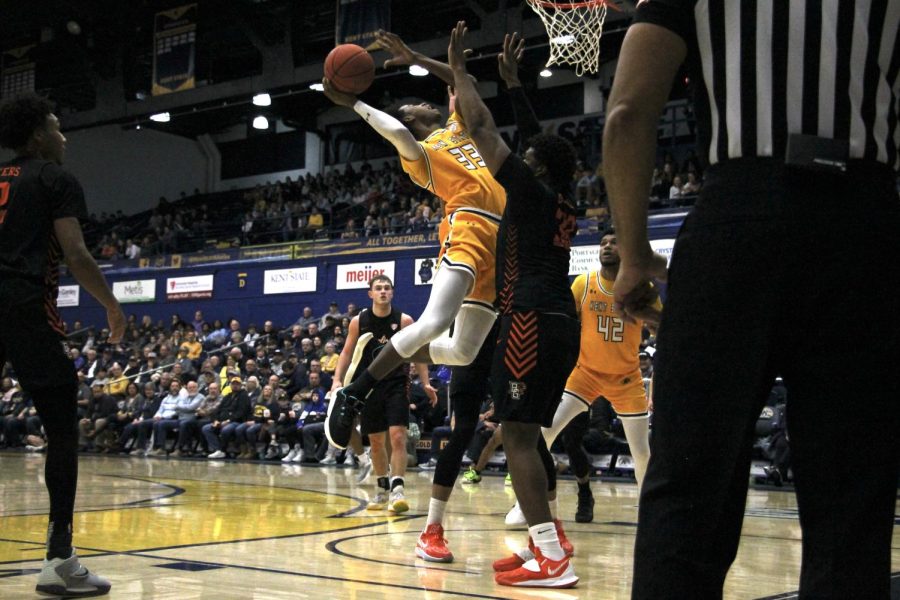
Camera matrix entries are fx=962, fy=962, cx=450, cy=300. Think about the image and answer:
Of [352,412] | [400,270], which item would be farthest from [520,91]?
[400,270]

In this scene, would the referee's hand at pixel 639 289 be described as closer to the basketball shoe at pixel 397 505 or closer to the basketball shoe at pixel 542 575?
the basketball shoe at pixel 542 575

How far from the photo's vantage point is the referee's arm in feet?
5.84

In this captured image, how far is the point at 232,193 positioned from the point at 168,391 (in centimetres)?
1455

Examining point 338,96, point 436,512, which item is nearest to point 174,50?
point 338,96

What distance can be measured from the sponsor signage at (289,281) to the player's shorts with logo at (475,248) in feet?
58.0

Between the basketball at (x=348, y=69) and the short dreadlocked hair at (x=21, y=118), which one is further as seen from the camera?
the basketball at (x=348, y=69)

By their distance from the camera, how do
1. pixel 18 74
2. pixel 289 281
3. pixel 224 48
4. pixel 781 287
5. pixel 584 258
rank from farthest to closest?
pixel 224 48 < pixel 18 74 < pixel 289 281 < pixel 584 258 < pixel 781 287

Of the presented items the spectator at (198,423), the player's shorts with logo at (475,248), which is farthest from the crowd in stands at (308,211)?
the player's shorts with logo at (475,248)

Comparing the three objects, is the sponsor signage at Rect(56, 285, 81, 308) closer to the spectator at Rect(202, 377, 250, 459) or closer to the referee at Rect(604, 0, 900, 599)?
the spectator at Rect(202, 377, 250, 459)

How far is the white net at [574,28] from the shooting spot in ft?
31.2

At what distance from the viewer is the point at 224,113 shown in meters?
32.0

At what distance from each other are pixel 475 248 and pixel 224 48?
2759 centimetres

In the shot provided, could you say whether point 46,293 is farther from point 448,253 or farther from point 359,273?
point 359,273

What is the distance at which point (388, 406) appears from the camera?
817 centimetres
